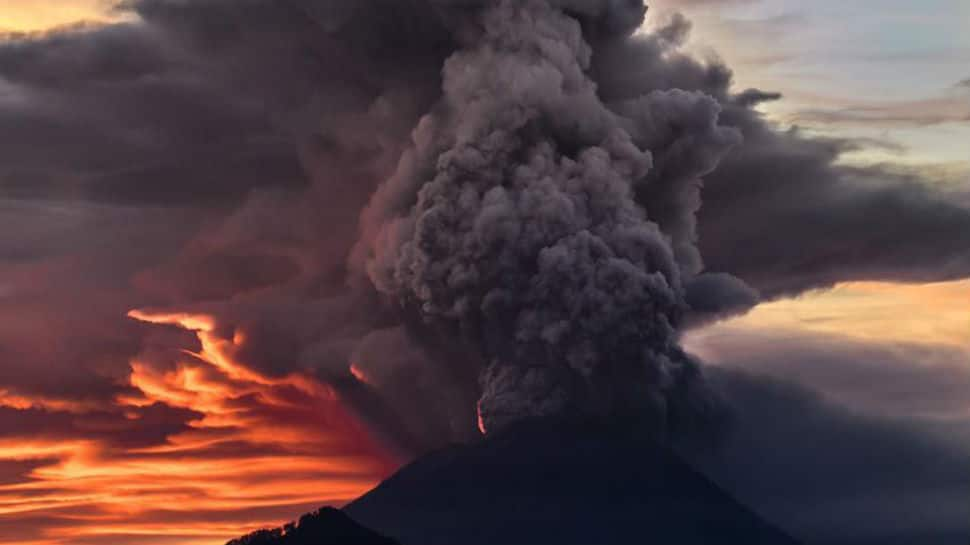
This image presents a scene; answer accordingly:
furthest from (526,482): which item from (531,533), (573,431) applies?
(573,431)

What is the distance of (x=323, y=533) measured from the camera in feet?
402

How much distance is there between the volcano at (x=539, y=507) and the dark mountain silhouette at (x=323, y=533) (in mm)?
503

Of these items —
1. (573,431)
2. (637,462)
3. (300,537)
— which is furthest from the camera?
(300,537)

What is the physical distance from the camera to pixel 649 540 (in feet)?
425

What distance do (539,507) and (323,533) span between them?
18.0 m

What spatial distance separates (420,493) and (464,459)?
8.04 metres

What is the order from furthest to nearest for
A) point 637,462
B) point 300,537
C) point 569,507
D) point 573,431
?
point 569,507
point 300,537
point 637,462
point 573,431

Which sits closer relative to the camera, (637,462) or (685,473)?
(637,462)

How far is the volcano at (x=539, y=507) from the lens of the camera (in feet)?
411

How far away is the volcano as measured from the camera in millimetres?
125125

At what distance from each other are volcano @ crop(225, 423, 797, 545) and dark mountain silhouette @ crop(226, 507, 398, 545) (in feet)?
1.65

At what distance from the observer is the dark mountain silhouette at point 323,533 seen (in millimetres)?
121625

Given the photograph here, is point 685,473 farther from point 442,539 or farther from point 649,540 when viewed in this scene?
point 442,539

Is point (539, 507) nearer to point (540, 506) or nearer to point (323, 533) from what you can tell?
point (540, 506)
